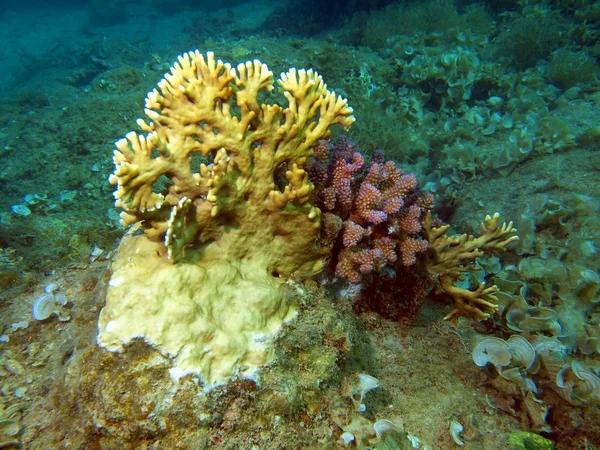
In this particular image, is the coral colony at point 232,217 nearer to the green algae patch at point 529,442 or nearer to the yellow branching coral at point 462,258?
the yellow branching coral at point 462,258

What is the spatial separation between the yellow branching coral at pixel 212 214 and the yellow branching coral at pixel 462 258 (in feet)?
4.00

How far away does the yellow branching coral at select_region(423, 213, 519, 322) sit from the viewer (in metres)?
3.01

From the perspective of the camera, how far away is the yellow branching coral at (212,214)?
202cm

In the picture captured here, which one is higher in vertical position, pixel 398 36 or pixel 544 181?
pixel 398 36

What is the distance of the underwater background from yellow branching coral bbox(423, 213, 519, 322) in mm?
93

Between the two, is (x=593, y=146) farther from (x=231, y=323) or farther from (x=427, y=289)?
(x=231, y=323)

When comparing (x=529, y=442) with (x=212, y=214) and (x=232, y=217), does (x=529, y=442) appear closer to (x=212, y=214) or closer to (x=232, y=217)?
(x=232, y=217)

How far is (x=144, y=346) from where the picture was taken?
6.50 feet

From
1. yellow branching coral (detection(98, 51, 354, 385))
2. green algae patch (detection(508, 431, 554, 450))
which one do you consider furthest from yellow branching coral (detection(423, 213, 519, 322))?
yellow branching coral (detection(98, 51, 354, 385))

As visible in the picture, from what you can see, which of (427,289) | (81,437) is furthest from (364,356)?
(81,437)

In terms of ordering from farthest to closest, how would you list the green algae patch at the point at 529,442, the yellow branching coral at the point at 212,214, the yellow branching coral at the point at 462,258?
the yellow branching coral at the point at 462,258, the green algae patch at the point at 529,442, the yellow branching coral at the point at 212,214

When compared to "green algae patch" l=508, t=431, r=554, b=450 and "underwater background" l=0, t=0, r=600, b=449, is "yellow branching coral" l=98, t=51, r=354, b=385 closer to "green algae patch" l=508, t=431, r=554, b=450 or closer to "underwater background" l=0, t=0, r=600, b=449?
"underwater background" l=0, t=0, r=600, b=449

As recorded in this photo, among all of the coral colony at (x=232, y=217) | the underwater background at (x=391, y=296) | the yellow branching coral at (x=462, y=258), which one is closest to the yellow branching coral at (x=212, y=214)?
the coral colony at (x=232, y=217)

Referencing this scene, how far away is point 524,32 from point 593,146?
600cm
